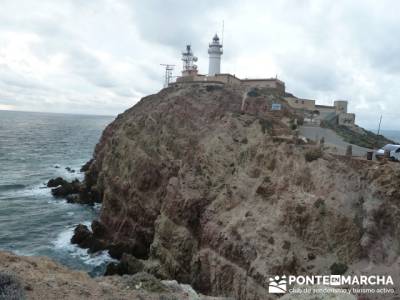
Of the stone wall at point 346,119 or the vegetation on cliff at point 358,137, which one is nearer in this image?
the vegetation on cliff at point 358,137

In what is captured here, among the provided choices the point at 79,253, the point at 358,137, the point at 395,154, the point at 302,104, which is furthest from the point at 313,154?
the point at 302,104

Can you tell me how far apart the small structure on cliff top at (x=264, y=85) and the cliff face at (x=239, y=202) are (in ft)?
26.4

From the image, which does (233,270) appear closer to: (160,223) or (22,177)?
(160,223)

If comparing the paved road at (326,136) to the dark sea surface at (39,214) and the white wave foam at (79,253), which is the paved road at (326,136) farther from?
the dark sea surface at (39,214)

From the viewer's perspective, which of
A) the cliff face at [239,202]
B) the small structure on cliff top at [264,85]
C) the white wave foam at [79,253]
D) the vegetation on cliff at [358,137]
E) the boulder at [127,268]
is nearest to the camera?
the cliff face at [239,202]

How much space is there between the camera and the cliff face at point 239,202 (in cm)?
2122

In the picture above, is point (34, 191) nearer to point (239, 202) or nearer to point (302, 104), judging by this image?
point (239, 202)

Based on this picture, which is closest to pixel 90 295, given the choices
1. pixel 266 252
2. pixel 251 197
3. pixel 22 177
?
pixel 266 252

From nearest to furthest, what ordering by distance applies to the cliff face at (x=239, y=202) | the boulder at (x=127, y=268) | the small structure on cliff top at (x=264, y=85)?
the cliff face at (x=239, y=202)
the boulder at (x=127, y=268)
the small structure on cliff top at (x=264, y=85)

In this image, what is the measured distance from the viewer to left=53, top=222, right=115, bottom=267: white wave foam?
31.4 m

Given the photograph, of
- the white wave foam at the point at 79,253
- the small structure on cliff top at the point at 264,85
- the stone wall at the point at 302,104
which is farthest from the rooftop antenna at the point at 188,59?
the white wave foam at the point at 79,253

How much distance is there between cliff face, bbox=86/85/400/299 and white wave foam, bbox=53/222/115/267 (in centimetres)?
235

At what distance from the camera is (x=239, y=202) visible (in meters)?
27.2

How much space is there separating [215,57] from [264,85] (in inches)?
420
